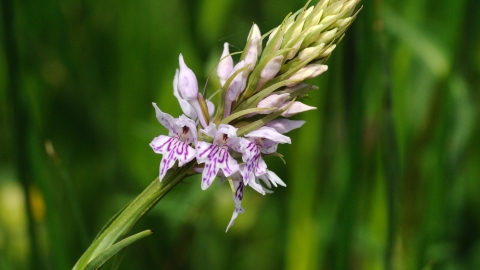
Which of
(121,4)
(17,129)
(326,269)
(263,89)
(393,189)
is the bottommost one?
(326,269)

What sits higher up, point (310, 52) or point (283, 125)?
point (310, 52)

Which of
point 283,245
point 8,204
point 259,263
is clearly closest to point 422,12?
A: point 283,245

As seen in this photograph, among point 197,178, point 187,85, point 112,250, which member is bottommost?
→ point 197,178

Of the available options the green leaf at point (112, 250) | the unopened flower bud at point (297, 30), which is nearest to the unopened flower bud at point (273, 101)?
the unopened flower bud at point (297, 30)

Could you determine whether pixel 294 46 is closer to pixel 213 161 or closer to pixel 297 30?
pixel 297 30

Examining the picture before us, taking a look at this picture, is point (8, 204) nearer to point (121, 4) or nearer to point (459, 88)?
point (121, 4)

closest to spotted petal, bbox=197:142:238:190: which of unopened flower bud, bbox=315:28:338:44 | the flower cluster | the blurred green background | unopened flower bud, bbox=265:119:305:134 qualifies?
the flower cluster

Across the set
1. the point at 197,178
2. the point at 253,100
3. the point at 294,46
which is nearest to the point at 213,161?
the point at 253,100

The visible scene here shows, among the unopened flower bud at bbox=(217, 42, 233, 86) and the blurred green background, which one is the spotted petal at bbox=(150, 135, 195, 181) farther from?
the blurred green background
